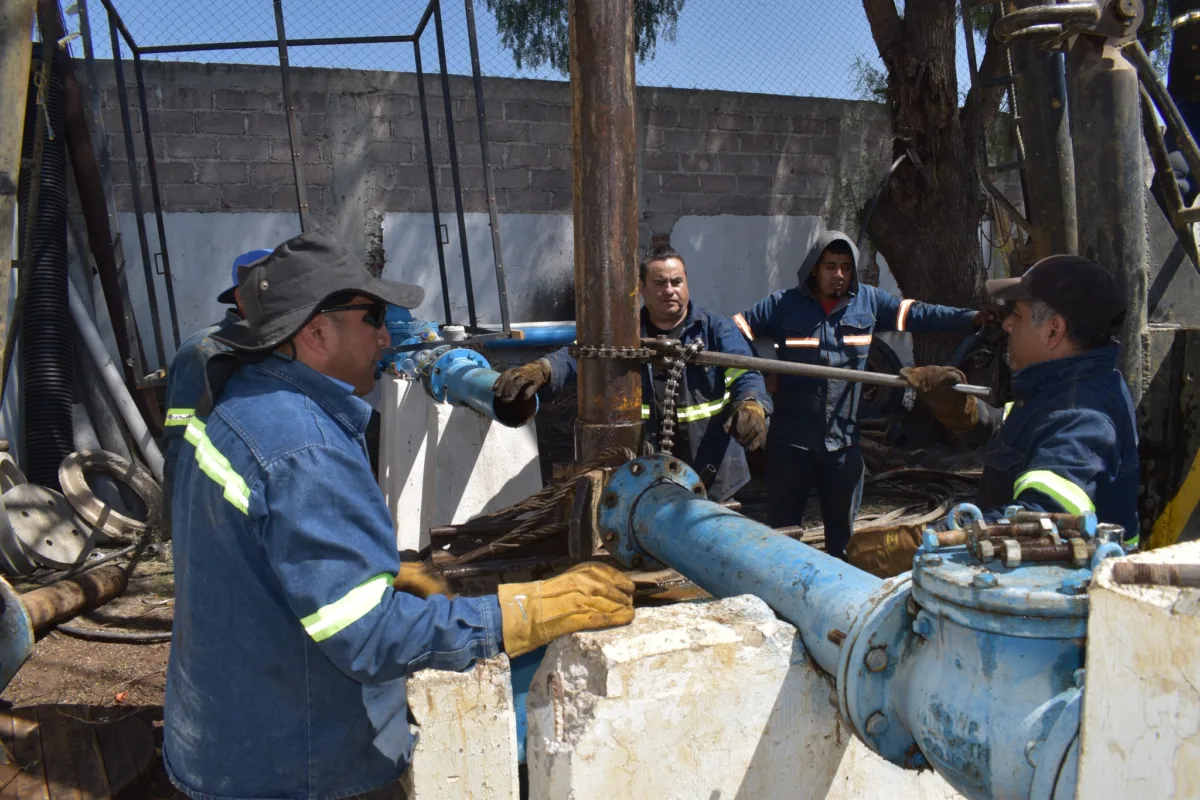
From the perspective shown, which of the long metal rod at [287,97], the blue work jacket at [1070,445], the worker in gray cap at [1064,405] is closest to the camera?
the blue work jacket at [1070,445]

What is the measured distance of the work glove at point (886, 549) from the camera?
102 inches

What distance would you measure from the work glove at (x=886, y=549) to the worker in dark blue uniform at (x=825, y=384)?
6.02ft

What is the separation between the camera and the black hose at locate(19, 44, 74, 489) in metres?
6.47

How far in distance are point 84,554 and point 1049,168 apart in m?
5.43

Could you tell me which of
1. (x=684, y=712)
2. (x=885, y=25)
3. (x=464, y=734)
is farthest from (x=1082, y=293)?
(x=885, y=25)

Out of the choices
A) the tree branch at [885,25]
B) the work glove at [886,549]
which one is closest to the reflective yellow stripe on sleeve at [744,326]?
the work glove at [886,549]

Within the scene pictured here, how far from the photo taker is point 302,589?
5.29ft

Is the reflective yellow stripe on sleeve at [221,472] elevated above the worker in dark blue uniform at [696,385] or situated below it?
above

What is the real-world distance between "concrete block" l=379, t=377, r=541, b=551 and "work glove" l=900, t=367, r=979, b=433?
243 centimetres

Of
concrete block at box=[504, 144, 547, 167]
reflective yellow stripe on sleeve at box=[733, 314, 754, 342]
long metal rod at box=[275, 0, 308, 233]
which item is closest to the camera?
reflective yellow stripe on sleeve at box=[733, 314, 754, 342]

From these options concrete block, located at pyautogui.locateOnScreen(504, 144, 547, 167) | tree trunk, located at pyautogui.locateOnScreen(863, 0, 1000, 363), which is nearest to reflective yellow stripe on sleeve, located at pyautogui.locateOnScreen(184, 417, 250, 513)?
tree trunk, located at pyautogui.locateOnScreen(863, 0, 1000, 363)

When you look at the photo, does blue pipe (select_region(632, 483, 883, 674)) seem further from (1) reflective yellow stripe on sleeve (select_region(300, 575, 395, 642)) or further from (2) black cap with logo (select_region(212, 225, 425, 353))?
(2) black cap with logo (select_region(212, 225, 425, 353))

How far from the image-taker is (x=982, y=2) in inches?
159

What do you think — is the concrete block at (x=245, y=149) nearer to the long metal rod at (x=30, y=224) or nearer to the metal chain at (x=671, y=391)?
the long metal rod at (x=30, y=224)
